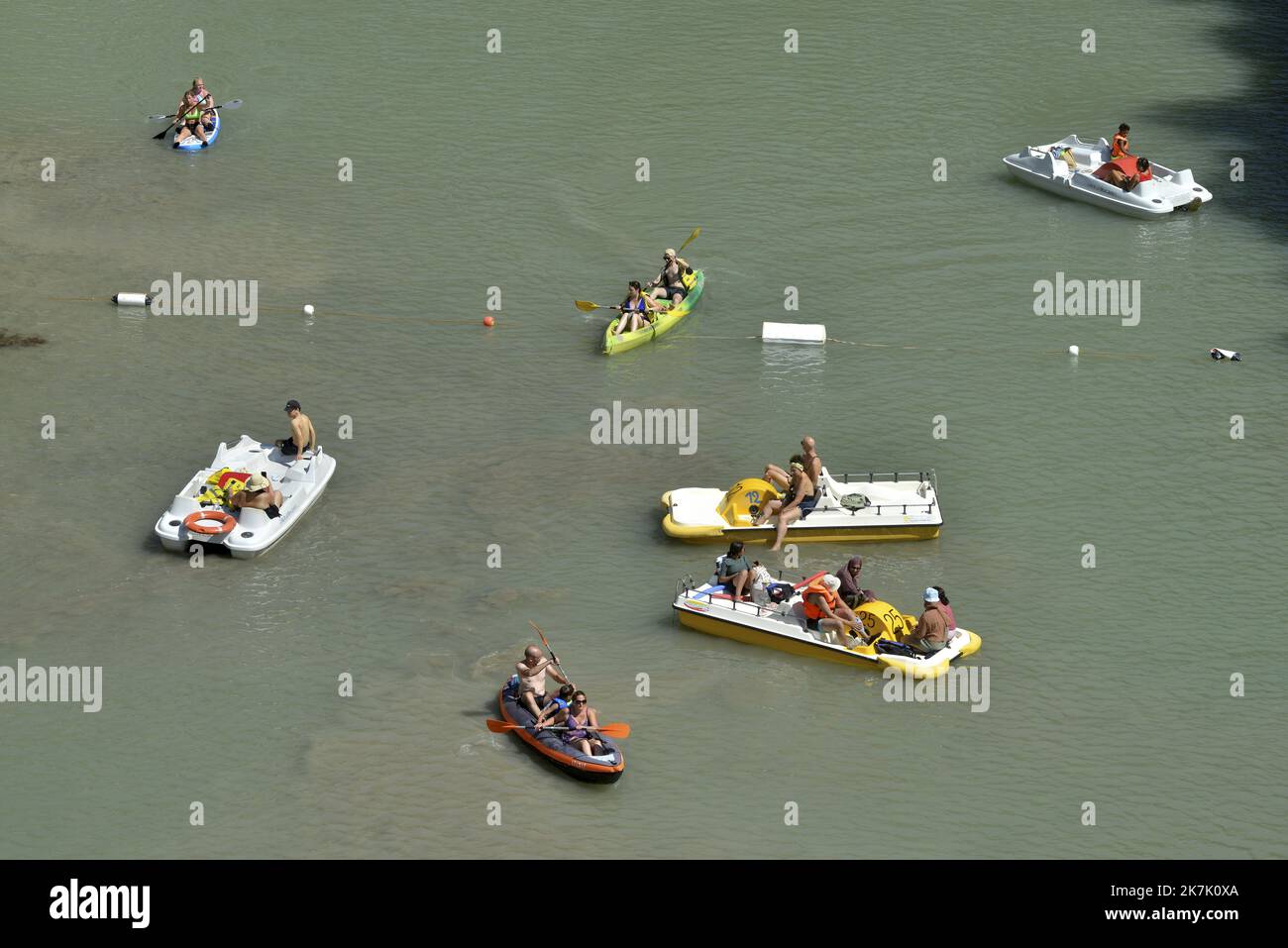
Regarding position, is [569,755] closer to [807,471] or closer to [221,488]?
[807,471]

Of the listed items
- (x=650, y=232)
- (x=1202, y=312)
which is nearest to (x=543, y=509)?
(x=650, y=232)

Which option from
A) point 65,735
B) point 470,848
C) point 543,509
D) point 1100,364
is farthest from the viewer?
point 1100,364

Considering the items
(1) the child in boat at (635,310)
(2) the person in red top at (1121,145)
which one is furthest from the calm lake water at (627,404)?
(2) the person in red top at (1121,145)

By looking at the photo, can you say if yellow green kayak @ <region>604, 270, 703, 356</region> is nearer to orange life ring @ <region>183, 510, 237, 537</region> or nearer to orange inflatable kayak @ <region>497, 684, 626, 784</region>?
orange life ring @ <region>183, 510, 237, 537</region>

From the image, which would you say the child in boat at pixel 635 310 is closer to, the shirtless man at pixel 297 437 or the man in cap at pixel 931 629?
the shirtless man at pixel 297 437

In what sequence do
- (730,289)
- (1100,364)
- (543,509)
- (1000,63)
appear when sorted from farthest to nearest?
(1000,63) < (730,289) < (1100,364) < (543,509)

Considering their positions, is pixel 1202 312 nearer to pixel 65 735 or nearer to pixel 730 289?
pixel 730 289

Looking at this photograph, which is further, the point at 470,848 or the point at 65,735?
the point at 65,735
